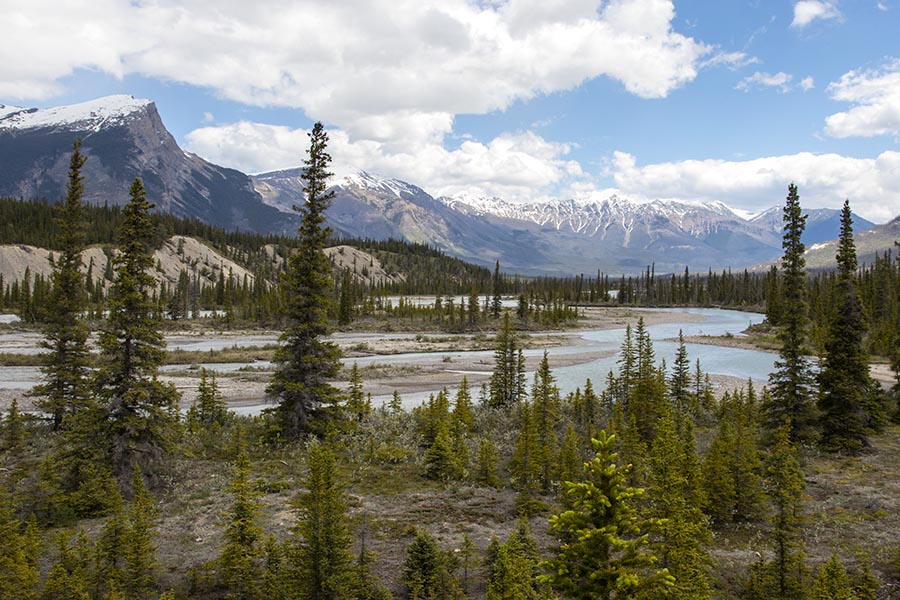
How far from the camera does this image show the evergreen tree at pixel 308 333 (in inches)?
946


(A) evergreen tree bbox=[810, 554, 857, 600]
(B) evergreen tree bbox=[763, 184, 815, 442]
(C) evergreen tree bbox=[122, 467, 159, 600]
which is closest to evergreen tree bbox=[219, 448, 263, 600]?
(C) evergreen tree bbox=[122, 467, 159, 600]

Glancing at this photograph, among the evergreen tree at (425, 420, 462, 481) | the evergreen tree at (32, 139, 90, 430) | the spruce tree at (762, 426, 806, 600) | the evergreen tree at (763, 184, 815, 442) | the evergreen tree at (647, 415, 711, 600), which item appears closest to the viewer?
the evergreen tree at (647, 415, 711, 600)

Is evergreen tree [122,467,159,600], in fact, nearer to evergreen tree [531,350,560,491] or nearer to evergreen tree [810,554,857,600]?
evergreen tree [531,350,560,491]

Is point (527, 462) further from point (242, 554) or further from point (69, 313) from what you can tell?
point (69, 313)

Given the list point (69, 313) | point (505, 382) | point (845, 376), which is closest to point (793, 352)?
point (845, 376)

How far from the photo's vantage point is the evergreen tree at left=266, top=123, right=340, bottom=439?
946 inches

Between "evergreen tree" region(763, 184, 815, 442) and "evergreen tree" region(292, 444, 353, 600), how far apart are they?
23132mm

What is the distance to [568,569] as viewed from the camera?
7.87 m

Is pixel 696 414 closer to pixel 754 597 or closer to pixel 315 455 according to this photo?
pixel 754 597

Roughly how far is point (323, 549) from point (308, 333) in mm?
15077

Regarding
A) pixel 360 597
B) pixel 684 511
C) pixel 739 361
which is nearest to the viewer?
pixel 360 597

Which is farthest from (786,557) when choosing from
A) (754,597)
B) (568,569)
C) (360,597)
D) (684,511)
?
(360,597)

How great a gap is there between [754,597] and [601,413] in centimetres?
1889

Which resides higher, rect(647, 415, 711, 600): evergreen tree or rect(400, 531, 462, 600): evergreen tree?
rect(647, 415, 711, 600): evergreen tree
